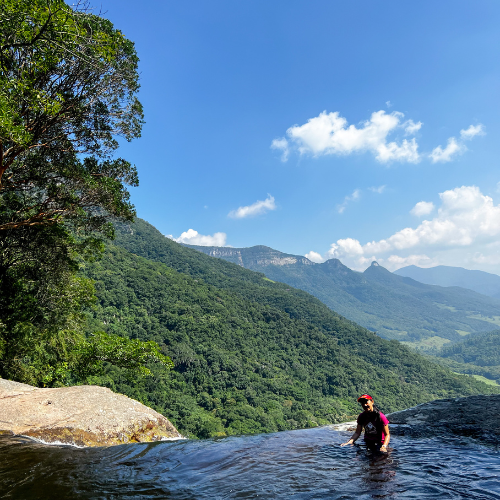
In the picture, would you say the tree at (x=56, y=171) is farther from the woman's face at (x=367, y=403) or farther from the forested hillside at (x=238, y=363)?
the forested hillside at (x=238, y=363)

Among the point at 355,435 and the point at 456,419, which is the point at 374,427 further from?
the point at 456,419

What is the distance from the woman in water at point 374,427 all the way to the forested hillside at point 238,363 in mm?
73090

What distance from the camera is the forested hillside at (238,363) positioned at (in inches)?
3260

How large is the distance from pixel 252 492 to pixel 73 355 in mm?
16143

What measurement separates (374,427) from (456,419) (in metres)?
3.83

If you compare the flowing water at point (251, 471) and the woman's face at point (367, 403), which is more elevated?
the woman's face at point (367, 403)

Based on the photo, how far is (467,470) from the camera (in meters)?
6.18

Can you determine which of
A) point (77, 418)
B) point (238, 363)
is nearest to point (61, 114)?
point (77, 418)

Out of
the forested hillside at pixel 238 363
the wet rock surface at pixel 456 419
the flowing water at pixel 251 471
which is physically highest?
the flowing water at pixel 251 471

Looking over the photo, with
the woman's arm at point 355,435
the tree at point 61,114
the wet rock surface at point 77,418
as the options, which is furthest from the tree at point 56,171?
the woman's arm at point 355,435

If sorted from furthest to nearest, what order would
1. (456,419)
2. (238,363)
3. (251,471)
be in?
1. (238,363)
2. (456,419)
3. (251,471)

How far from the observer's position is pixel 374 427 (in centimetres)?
807

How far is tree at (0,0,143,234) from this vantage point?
844cm

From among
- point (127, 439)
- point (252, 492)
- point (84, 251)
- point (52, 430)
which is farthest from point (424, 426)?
point (84, 251)
